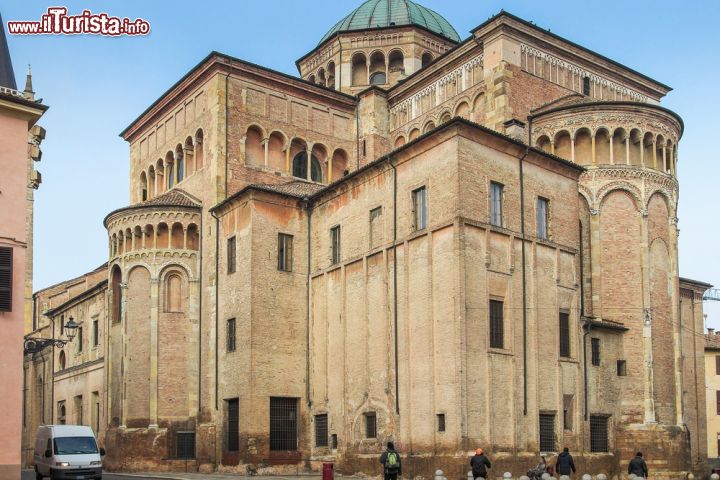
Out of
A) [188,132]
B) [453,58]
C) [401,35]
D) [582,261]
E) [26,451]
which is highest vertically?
[401,35]

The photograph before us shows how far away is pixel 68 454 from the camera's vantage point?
2686cm

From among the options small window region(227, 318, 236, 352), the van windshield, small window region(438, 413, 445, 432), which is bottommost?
the van windshield

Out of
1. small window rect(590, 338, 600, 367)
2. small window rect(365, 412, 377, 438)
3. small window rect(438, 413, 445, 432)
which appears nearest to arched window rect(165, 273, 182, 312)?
small window rect(365, 412, 377, 438)

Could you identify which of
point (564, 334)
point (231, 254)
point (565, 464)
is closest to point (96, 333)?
point (231, 254)

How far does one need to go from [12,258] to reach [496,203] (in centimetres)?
1474

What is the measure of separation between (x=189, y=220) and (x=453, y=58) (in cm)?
1274

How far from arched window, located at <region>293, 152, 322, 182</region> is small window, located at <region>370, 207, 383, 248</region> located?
8.55 metres

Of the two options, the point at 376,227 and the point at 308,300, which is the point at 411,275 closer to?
the point at 376,227

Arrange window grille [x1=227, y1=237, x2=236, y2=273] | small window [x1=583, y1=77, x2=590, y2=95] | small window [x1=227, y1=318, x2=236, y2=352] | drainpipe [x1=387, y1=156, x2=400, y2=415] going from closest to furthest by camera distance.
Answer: drainpipe [x1=387, y1=156, x2=400, y2=415], small window [x1=227, y1=318, x2=236, y2=352], window grille [x1=227, y1=237, x2=236, y2=273], small window [x1=583, y1=77, x2=590, y2=95]

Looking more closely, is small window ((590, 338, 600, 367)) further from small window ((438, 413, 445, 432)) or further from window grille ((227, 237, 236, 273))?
window grille ((227, 237, 236, 273))

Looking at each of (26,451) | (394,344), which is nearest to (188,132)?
(394,344)

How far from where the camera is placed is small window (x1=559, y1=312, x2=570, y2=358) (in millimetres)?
31484

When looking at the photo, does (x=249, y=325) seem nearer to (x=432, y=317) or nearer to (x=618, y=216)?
(x=432, y=317)

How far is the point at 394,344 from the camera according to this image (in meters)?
30.6
